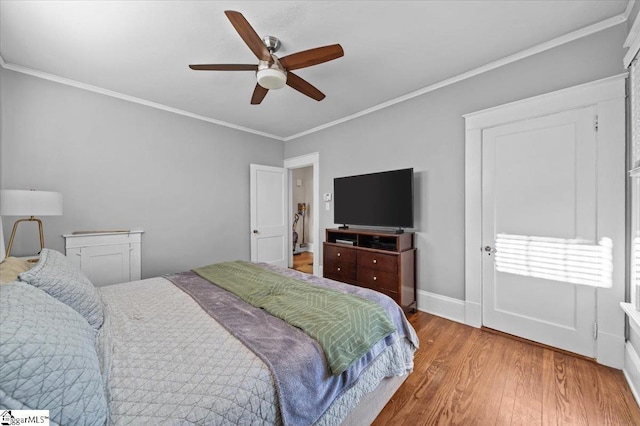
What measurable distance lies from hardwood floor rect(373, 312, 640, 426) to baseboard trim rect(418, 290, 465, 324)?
1.49ft

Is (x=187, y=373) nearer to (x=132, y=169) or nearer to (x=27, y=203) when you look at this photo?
(x=27, y=203)

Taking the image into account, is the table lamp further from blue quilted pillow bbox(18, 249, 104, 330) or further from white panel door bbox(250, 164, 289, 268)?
white panel door bbox(250, 164, 289, 268)

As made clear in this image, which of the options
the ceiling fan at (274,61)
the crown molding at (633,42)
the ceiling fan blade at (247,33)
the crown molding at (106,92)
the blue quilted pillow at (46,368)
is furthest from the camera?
the crown molding at (106,92)

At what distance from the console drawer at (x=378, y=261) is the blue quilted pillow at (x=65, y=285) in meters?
2.48

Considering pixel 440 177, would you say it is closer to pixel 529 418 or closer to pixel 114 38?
pixel 529 418

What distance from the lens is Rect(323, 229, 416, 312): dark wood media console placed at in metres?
2.88

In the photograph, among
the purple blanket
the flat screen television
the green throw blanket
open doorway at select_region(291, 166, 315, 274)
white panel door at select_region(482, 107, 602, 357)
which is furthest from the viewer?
open doorway at select_region(291, 166, 315, 274)

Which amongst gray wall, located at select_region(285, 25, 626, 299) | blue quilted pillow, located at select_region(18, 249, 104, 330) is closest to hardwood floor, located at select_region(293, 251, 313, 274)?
gray wall, located at select_region(285, 25, 626, 299)

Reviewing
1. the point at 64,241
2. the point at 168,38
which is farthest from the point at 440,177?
the point at 64,241

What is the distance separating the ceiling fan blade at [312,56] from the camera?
178cm

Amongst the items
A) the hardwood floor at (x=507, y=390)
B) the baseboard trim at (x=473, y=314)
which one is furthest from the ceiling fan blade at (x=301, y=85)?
the baseboard trim at (x=473, y=314)

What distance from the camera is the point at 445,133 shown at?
9.52ft

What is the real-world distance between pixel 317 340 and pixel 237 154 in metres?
3.67

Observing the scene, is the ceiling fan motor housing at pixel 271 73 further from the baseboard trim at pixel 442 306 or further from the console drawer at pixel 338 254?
the baseboard trim at pixel 442 306
